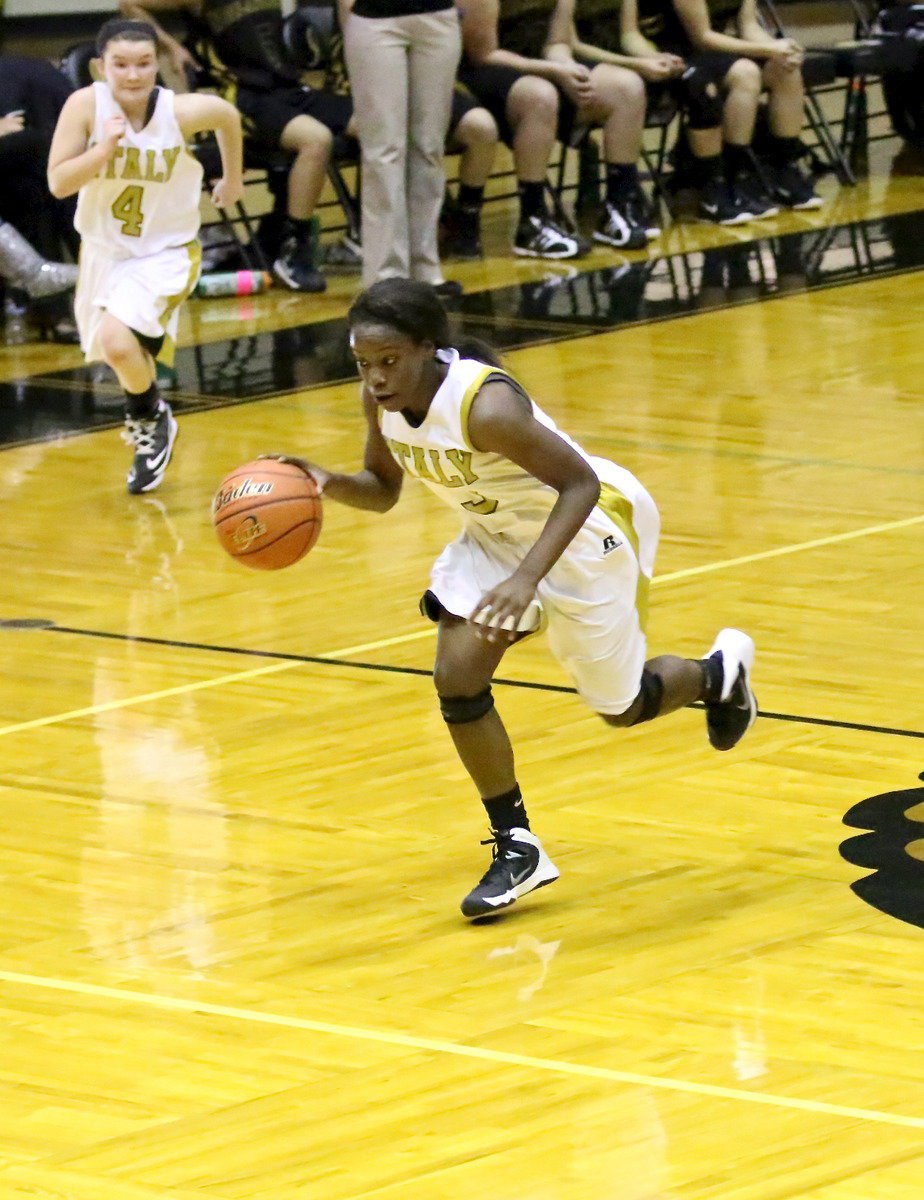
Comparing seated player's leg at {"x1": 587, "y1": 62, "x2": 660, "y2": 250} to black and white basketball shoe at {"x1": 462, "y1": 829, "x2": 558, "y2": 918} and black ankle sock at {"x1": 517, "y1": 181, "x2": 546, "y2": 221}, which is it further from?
black and white basketball shoe at {"x1": 462, "y1": 829, "x2": 558, "y2": 918}

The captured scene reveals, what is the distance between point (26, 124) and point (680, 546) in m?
4.78

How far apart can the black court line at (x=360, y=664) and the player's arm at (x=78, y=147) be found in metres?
1.71

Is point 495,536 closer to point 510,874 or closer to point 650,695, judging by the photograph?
point 650,695

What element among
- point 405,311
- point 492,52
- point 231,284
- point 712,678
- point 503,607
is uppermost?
point 405,311

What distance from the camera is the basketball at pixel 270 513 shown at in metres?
4.30

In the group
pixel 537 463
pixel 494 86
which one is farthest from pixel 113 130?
pixel 494 86

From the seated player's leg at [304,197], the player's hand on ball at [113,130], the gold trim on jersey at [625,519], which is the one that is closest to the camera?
the gold trim on jersey at [625,519]

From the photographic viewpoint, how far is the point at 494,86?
11.2m

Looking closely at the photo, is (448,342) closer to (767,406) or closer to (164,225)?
(164,225)

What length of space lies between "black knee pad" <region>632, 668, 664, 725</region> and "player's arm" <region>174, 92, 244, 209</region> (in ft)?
11.7

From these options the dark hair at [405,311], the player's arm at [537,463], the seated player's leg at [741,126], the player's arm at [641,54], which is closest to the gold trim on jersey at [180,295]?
the dark hair at [405,311]

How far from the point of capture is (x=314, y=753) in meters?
4.86

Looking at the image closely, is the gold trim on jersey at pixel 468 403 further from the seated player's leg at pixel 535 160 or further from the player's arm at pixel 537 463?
the seated player's leg at pixel 535 160

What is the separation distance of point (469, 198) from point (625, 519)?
7.50 meters
